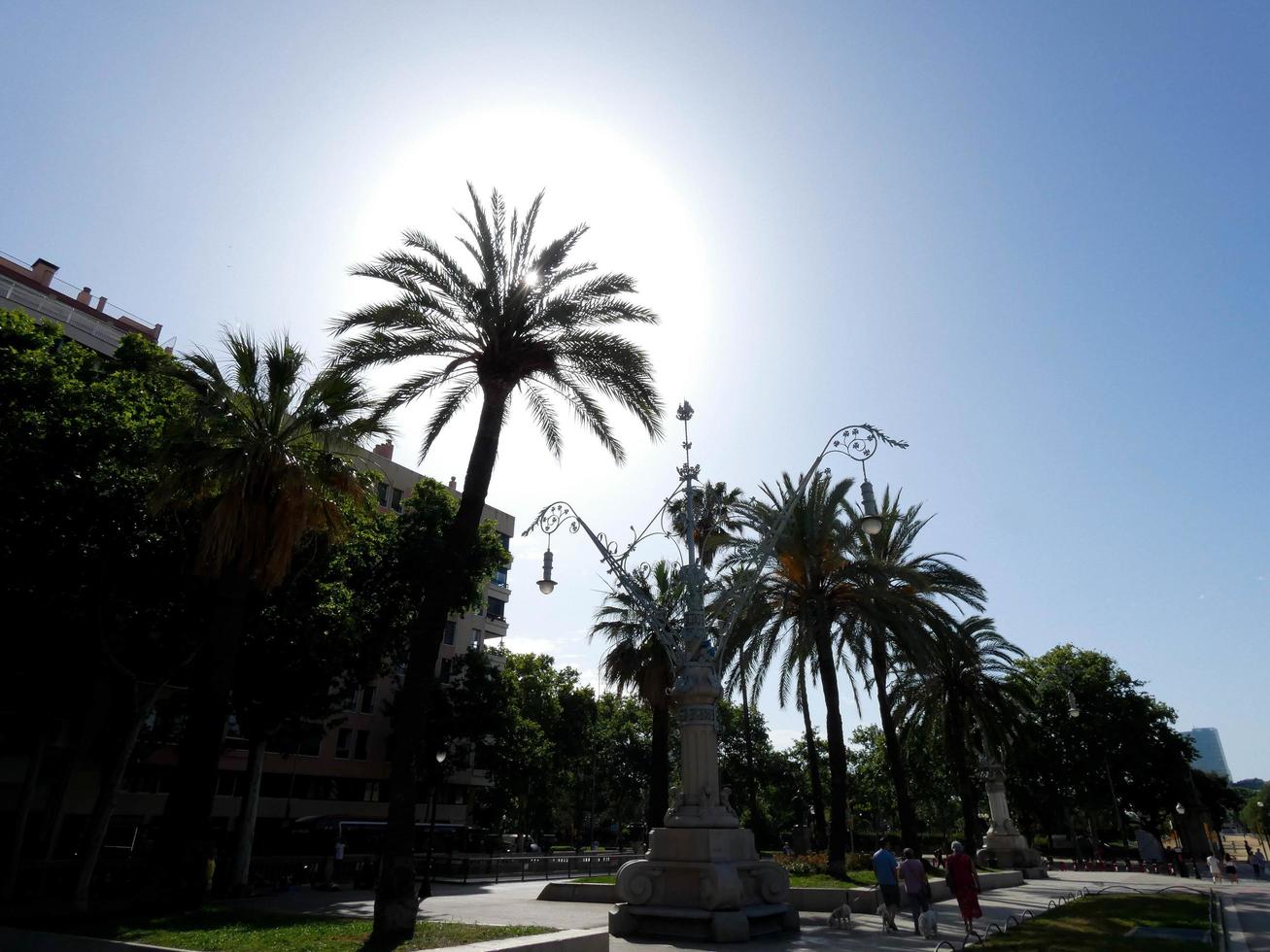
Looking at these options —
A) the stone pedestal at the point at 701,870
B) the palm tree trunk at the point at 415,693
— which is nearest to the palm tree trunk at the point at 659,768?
the stone pedestal at the point at 701,870

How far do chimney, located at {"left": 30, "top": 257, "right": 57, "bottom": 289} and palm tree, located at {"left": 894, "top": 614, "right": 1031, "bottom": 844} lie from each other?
44.9 meters

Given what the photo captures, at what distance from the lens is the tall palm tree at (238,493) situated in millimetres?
13992

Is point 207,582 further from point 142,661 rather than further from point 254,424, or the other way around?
point 142,661

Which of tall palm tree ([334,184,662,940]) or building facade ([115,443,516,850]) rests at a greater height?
tall palm tree ([334,184,662,940])

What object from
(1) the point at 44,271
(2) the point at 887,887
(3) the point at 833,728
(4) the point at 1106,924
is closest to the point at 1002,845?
(3) the point at 833,728

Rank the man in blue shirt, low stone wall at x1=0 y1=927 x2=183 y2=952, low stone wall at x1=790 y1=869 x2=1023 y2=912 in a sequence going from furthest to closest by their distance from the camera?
low stone wall at x1=790 y1=869 x2=1023 y2=912
the man in blue shirt
low stone wall at x1=0 y1=927 x2=183 y2=952

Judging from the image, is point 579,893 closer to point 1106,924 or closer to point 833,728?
point 833,728

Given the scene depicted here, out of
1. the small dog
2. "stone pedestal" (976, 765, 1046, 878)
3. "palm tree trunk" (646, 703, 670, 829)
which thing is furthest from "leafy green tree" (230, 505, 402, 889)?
"stone pedestal" (976, 765, 1046, 878)

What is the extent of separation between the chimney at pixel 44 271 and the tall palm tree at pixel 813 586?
38268mm

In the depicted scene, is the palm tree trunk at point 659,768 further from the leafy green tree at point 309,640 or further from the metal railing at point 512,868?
the leafy green tree at point 309,640

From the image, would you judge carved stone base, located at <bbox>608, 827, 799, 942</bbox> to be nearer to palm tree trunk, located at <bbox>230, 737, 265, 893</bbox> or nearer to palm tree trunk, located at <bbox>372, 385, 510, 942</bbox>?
palm tree trunk, located at <bbox>372, 385, 510, 942</bbox>

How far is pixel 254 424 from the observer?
53.0 feet

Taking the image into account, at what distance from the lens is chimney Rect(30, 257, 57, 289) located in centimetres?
3762

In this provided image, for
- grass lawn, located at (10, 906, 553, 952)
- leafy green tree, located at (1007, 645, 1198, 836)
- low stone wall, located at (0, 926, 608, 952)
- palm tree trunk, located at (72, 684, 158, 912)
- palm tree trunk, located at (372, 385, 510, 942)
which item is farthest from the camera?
leafy green tree, located at (1007, 645, 1198, 836)
